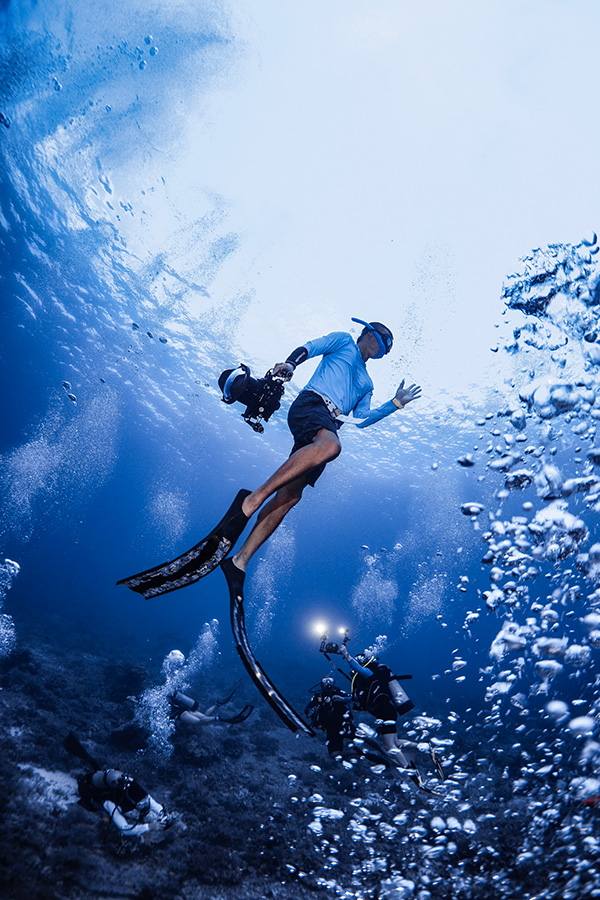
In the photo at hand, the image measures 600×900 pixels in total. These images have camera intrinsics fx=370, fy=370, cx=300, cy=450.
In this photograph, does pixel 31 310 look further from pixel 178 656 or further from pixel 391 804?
pixel 391 804

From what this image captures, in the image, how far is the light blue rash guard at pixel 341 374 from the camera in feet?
10.6

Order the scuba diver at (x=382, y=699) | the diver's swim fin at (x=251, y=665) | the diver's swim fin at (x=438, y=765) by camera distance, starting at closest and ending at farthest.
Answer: the diver's swim fin at (x=251, y=665) → the scuba diver at (x=382, y=699) → the diver's swim fin at (x=438, y=765)

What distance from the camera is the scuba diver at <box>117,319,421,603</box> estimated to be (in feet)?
8.09

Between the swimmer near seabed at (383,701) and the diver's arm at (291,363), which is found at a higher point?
the diver's arm at (291,363)

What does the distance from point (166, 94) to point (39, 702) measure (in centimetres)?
1705

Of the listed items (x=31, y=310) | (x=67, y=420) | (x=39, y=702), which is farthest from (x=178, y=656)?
(x=67, y=420)

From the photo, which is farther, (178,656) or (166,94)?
(178,656)

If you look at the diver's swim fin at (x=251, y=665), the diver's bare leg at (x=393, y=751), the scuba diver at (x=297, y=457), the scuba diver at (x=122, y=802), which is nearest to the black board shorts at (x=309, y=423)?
the scuba diver at (x=297, y=457)

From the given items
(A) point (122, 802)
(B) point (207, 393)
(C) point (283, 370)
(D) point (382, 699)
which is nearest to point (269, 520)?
(C) point (283, 370)

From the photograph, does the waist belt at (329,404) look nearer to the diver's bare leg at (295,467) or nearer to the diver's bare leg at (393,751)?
the diver's bare leg at (295,467)

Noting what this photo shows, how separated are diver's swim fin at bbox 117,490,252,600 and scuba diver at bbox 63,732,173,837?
4.87 metres

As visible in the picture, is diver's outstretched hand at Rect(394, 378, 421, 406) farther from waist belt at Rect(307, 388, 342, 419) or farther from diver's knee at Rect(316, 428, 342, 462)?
diver's knee at Rect(316, 428, 342, 462)

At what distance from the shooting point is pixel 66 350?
28422 millimetres

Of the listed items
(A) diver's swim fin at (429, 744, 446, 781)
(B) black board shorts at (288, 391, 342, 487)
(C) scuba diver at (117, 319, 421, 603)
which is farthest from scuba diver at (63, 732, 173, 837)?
(B) black board shorts at (288, 391, 342, 487)
